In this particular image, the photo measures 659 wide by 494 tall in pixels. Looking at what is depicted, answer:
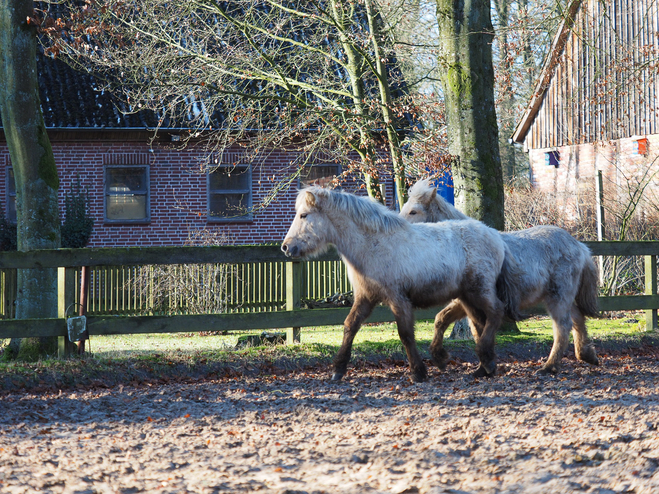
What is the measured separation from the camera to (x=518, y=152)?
35219mm

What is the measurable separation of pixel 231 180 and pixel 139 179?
2373 millimetres

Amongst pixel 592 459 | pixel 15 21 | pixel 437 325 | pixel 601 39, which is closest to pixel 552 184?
pixel 601 39

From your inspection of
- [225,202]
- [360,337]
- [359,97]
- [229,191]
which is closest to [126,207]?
[225,202]

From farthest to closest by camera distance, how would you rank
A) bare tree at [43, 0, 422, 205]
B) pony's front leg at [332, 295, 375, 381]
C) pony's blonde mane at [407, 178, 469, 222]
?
bare tree at [43, 0, 422, 205], pony's blonde mane at [407, 178, 469, 222], pony's front leg at [332, 295, 375, 381]

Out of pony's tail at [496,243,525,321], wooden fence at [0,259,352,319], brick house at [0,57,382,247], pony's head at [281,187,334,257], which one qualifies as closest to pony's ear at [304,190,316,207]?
pony's head at [281,187,334,257]

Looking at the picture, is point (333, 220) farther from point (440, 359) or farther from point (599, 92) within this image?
point (599, 92)

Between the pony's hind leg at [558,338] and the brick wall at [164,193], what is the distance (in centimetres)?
1107

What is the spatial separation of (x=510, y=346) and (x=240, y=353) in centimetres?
333

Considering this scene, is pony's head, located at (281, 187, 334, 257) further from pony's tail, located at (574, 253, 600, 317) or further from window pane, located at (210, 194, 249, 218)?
window pane, located at (210, 194, 249, 218)

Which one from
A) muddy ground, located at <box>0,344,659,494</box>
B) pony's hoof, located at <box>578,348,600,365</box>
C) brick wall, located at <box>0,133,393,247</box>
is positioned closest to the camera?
muddy ground, located at <box>0,344,659,494</box>

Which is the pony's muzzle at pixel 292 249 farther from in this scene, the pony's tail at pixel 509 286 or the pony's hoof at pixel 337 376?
the pony's tail at pixel 509 286

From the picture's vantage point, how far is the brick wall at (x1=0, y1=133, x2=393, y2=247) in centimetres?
1861

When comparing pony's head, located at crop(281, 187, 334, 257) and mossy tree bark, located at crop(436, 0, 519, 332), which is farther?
mossy tree bark, located at crop(436, 0, 519, 332)

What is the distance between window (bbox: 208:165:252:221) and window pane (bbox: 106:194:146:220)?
1763 mm
